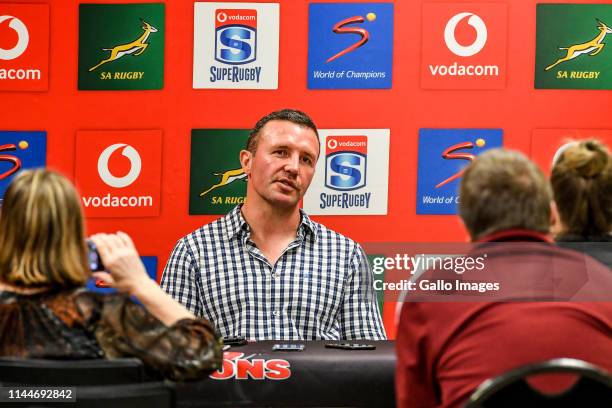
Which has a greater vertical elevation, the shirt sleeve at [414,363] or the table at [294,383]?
the shirt sleeve at [414,363]

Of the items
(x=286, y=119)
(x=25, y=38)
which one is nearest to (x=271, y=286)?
(x=286, y=119)

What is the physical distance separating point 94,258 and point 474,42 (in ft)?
7.21

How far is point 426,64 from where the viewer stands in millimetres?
3521

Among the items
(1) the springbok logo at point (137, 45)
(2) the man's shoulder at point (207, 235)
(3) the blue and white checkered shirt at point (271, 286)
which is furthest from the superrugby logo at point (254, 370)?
(1) the springbok logo at point (137, 45)

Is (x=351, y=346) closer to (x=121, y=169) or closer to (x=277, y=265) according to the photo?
(x=277, y=265)

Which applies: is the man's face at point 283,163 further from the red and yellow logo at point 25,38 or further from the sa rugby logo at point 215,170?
the red and yellow logo at point 25,38

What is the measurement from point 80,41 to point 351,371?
2.14 m

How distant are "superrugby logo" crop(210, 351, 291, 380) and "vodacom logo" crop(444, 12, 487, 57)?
75.4 inches

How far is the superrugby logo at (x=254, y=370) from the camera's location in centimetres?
206

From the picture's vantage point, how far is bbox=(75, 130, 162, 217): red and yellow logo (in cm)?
354

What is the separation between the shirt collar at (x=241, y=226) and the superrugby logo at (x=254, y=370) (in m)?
0.97

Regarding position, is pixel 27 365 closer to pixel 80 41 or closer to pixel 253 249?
pixel 253 249

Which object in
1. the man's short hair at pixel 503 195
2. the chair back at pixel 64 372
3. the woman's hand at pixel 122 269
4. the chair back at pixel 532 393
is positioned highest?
the man's short hair at pixel 503 195

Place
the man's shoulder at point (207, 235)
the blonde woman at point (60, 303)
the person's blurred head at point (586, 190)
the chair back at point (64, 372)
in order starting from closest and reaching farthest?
the chair back at point (64, 372)
the blonde woman at point (60, 303)
the person's blurred head at point (586, 190)
the man's shoulder at point (207, 235)
